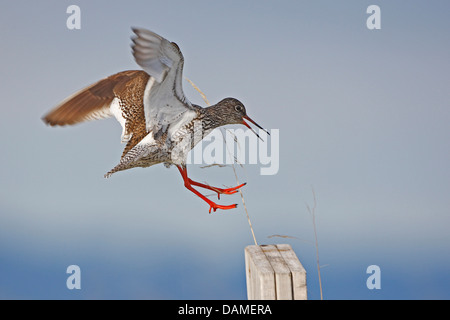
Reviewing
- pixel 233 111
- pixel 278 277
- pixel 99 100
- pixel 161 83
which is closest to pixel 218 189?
pixel 233 111

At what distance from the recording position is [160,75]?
13.0ft

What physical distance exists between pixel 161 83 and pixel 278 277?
1.84m

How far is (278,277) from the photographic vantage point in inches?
126

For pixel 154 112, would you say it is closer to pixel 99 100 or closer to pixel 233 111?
pixel 233 111

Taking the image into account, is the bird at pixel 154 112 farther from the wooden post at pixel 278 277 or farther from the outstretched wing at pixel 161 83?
the wooden post at pixel 278 277

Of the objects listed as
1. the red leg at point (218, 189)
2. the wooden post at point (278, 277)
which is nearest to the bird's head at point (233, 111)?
the red leg at point (218, 189)

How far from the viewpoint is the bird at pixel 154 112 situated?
152 inches

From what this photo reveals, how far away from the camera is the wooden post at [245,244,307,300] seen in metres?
3.20

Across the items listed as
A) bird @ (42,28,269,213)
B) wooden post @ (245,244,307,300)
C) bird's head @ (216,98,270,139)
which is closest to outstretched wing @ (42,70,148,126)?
bird @ (42,28,269,213)

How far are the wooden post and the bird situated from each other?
802 mm

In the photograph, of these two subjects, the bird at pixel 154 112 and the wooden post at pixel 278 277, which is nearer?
the wooden post at pixel 278 277

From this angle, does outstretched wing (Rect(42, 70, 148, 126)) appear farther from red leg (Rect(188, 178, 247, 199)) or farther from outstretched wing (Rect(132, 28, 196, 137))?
red leg (Rect(188, 178, 247, 199))

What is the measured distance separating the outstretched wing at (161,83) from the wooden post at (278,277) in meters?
1.47

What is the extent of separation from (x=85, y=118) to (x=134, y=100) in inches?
26.4
